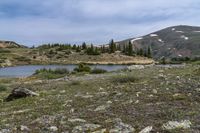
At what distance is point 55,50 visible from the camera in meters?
176

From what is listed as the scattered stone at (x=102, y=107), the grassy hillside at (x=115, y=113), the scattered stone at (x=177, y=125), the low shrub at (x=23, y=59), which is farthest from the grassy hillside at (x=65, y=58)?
the scattered stone at (x=177, y=125)

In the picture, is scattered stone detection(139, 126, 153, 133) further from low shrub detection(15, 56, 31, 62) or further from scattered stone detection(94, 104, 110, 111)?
low shrub detection(15, 56, 31, 62)

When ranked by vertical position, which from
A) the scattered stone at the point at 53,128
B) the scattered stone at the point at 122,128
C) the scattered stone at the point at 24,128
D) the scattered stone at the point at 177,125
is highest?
the scattered stone at the point at 177,125

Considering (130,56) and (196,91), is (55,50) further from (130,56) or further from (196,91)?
(196,91)

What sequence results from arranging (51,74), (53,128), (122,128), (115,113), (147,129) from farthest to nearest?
(51,74) < (115,113) < (53,128) < (122,128) < (147,129)

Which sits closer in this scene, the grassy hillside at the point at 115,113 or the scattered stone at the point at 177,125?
the scattered stone at the point at 177,125

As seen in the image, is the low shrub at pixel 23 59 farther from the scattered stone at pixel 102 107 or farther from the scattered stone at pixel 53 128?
the scattered stone at pixel 53 128

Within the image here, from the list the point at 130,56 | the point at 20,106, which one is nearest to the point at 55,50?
the point at 130,56

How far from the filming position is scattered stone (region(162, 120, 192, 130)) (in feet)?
40.5

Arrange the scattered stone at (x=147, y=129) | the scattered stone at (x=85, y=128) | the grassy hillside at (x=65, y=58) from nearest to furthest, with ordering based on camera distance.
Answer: the scattered stone at (x=147, y=129), the scattered stone at (x=85, y=128), the grassy hillside at (x=65, y=58)

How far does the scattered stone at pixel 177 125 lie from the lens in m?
12.3

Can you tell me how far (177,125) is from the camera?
12.5 m

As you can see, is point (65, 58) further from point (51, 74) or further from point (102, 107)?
point (102, 107)

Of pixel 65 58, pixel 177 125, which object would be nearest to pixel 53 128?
pixel 177 125
